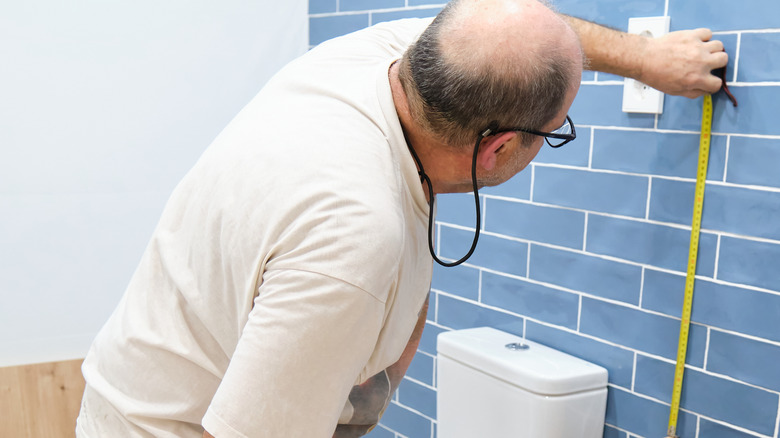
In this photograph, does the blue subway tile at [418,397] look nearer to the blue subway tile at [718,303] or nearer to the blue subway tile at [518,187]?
the blue subway tile at [518,187]

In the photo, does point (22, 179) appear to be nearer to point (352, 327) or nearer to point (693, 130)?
point (352, 327)

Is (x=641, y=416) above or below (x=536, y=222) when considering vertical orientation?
below

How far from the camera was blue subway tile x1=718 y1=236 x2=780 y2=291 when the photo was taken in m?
1.31

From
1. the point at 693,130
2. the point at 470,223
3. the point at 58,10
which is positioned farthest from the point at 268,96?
the point at 58,10

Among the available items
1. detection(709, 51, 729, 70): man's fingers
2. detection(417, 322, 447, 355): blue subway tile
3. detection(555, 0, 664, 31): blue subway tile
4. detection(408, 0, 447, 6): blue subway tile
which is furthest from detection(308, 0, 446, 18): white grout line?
detection(417, 322, 447, 355): blue subway tile

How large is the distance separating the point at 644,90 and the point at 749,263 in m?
0.37

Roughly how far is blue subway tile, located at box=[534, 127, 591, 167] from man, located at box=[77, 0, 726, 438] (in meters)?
0.53

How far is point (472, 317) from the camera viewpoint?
1896mm

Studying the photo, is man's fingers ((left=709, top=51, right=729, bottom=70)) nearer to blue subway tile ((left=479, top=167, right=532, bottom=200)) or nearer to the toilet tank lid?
blue subway tile ((left=479, top=167, right=532, bottom=200))

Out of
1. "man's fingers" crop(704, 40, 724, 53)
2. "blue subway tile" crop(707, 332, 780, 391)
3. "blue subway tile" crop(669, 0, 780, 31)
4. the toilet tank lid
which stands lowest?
the toilet tank lid

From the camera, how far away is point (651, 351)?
1508 mm

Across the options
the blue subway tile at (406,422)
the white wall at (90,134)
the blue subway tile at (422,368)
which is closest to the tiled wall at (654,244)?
the blue subway tile at (422,368)

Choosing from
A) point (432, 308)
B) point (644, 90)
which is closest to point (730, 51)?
point (644, 90)

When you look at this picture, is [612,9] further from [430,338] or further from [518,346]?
[430,338]
